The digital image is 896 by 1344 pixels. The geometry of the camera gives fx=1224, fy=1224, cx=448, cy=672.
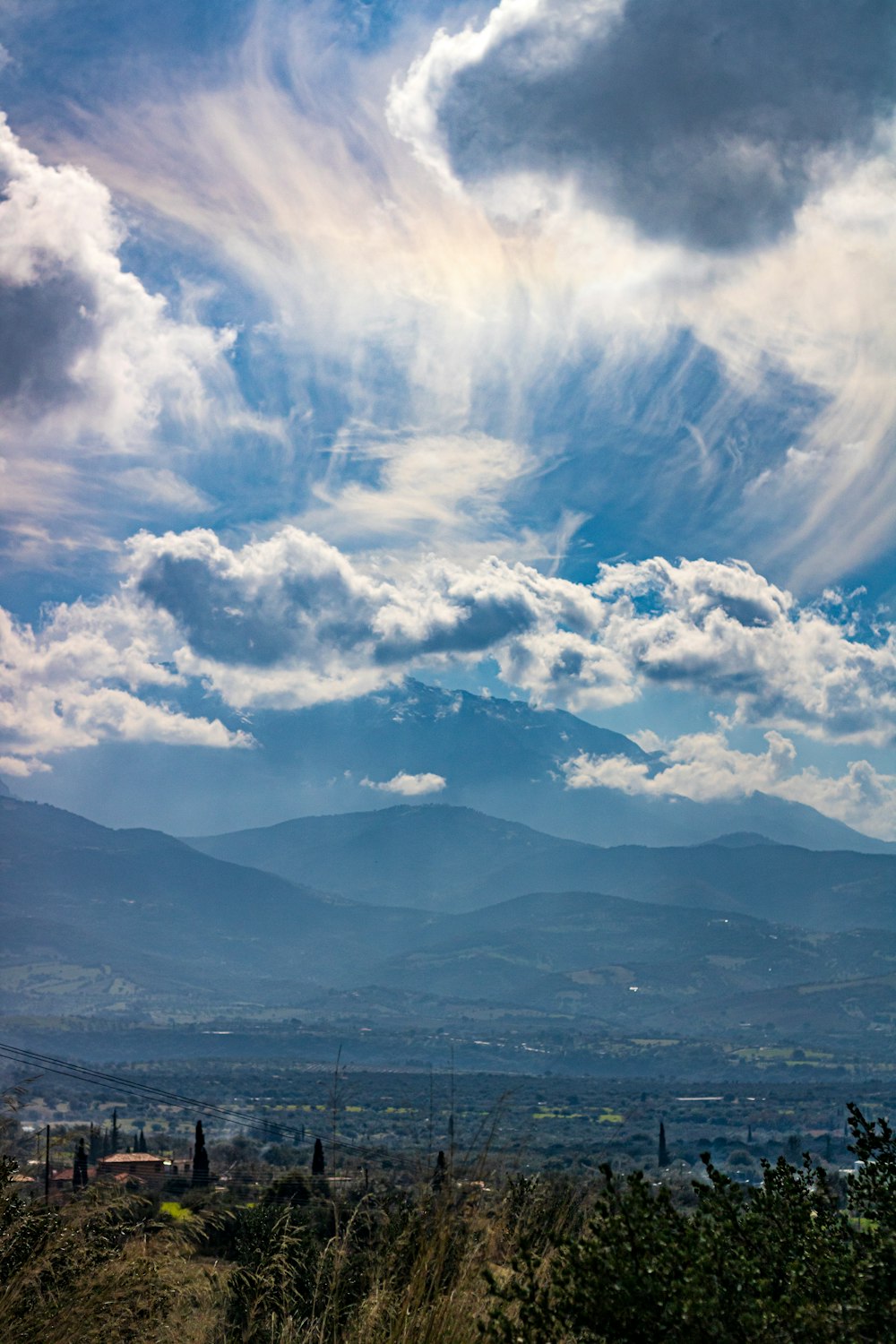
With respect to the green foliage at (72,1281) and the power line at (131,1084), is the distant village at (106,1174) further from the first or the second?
the green foliage at (72,1281)

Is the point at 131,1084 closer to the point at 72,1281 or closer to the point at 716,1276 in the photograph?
the point at 72,1281

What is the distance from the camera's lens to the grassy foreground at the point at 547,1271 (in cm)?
380

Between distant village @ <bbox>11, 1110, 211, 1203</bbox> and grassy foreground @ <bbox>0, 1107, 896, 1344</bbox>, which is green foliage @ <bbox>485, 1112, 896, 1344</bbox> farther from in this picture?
distant village @ <bbox>11, 1110, 211, 1203</bbox>

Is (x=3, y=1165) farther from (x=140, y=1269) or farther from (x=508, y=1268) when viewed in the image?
(x=508, y=1268)

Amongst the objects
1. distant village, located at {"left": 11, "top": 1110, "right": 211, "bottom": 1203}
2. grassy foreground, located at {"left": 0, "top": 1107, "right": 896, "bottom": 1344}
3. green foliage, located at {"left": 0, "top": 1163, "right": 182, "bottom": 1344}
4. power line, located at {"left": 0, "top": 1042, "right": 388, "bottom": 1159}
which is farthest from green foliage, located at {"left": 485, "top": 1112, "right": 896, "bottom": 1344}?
distant village, located at {"left": 11, "top": 1110, "right": 211, "bottom": 1203}

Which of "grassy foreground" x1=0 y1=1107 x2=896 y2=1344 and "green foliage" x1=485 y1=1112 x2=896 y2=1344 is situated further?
"grassy foreground" x1=0 y1=1107 x2=896 y2=1344

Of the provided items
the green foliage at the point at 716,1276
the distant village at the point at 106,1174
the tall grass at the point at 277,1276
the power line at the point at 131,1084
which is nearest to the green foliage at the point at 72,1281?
the tall grass at the point at 277,1276

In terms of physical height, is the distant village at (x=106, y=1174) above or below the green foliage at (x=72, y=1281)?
below

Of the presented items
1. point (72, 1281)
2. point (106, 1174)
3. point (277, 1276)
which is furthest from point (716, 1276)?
point (106, 1174)

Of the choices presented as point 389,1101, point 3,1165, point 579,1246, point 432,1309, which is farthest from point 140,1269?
point 389,1101

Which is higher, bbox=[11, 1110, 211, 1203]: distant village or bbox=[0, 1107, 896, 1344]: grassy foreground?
bbox=[0, 1107, 896, 1344]: grassy foreground

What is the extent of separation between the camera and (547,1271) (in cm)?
532

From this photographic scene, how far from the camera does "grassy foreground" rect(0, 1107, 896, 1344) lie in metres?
3.80

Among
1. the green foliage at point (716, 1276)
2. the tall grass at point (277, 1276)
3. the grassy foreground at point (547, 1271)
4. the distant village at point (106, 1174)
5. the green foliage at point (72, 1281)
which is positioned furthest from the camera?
the distant village at point (106, 1174)
